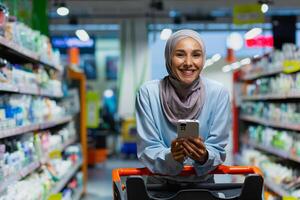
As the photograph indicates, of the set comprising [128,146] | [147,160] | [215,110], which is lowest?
[128,146]

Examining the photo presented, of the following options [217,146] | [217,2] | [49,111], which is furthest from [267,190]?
[217,2]

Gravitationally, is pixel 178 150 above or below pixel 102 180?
above

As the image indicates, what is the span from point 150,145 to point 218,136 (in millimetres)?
338

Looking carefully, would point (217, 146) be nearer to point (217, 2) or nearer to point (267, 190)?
point (267, 190)

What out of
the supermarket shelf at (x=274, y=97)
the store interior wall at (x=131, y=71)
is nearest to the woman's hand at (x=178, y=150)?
the supermarket shelf at (x=274, y=97)

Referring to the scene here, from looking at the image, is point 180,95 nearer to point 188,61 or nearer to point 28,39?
point 188,61

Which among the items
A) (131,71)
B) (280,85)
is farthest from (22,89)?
(131,71)

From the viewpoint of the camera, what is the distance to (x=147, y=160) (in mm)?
2412

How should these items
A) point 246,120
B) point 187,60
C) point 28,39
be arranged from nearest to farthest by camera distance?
point 187,60 < point 28,39 < point 246,120

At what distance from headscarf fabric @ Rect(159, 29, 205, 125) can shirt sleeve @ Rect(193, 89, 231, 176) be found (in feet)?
0.31

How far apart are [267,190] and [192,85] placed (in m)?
4.31

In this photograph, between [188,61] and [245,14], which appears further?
[245,14]

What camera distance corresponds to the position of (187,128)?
2107mm

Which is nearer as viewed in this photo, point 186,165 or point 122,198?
point 122,198
